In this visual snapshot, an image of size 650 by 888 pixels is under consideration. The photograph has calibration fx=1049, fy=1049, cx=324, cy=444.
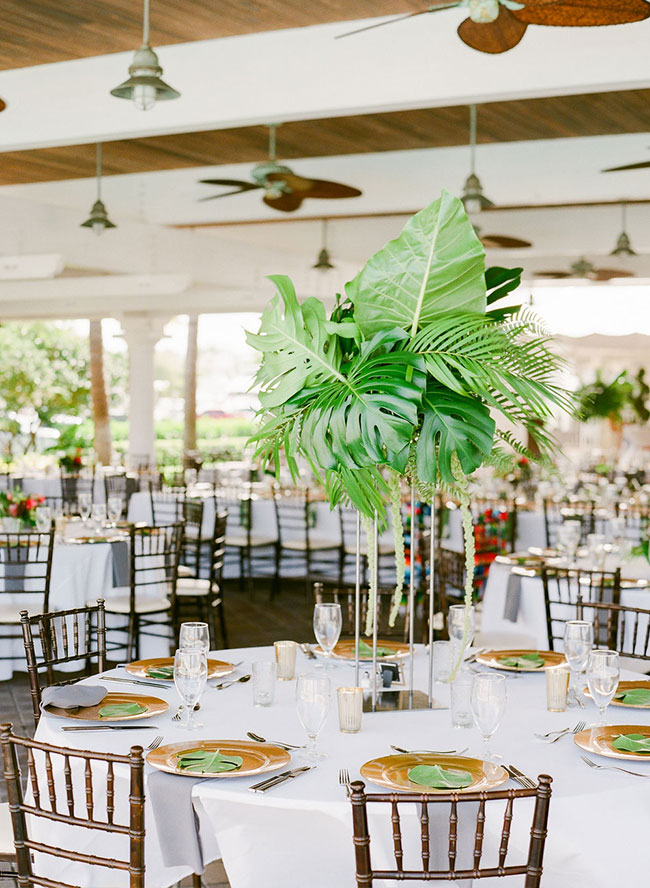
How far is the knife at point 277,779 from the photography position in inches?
86.4

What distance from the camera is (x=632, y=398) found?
15578 millimetres

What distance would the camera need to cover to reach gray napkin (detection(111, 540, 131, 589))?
6.21 metres

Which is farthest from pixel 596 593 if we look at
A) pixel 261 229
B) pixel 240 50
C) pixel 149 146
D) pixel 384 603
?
pixel 261 229

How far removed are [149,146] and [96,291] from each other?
17.4 ft

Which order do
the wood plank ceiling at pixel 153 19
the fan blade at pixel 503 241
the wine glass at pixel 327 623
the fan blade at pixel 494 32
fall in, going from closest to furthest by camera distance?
the wine glass at pixel 327 623 → the fan blade at pixel 494 32 → the wood plank ceiling at pixel 153 19 → the fan blade at pixel 503 241

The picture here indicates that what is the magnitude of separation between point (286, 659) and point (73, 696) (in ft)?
2.21

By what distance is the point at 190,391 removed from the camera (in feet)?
57.8

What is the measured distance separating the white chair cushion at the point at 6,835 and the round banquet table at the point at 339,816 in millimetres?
87

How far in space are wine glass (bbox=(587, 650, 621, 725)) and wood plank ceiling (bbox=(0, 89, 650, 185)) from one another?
211 inches

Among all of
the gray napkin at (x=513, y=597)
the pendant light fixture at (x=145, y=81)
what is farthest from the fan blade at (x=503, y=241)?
the pendant light fixture at (x=145, y=81)

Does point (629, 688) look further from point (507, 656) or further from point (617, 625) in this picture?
point (617, 625)

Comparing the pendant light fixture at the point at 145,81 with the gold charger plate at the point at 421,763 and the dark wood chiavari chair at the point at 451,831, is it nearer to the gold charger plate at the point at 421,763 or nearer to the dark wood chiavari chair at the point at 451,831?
the gold charger plate at the point at 421,763

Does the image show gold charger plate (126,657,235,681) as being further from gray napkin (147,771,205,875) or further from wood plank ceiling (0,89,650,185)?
wood plank ceiling (0,89,650,185)

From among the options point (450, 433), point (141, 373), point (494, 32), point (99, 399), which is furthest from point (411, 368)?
point (99, 399)
